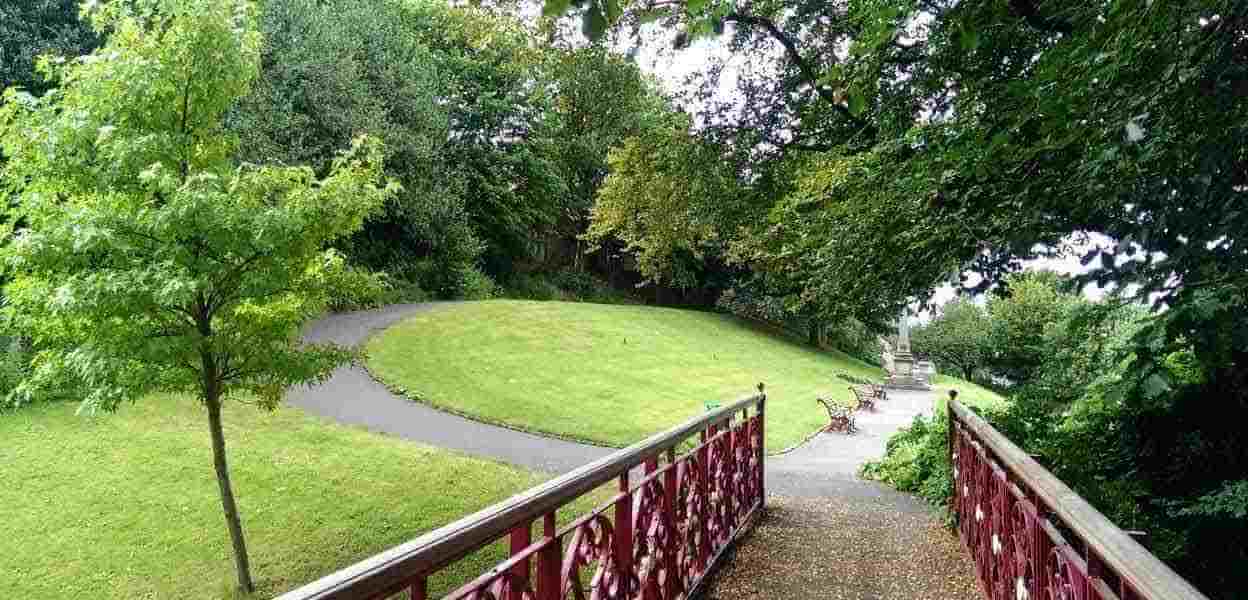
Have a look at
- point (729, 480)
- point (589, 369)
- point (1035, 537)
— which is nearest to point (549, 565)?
point (1035, 537)

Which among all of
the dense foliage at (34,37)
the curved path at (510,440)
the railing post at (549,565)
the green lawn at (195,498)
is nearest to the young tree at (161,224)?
the green lawn at (195,498)

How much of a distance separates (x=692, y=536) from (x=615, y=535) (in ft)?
4.61

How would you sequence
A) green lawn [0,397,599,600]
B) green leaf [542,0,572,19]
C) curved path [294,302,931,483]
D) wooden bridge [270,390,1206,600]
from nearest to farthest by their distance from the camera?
green leaf [542,0,572,19] < wooden bridge [270,390,1206,600] < green lawn [0,397,599,600] < curved path [294,302,931,483]

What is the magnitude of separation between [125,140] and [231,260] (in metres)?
1.33

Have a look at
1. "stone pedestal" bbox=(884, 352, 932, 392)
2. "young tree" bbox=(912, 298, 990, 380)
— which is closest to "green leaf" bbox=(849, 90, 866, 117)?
"stone pedestal" bbox=(884, 352, 932, 392)

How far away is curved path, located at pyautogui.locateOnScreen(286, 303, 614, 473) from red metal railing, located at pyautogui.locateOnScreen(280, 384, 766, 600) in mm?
4837

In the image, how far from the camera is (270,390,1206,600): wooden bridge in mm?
1498

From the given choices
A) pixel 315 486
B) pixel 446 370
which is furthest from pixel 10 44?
pixel 315 486

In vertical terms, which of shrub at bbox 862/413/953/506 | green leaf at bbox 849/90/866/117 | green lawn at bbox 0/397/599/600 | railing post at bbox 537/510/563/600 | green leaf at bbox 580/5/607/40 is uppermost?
green leaf at bbox 849/90/866/117

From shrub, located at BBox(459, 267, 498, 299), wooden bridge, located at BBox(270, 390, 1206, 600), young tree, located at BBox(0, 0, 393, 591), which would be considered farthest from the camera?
shrub, located at BBox(459, 267, 498, 299)

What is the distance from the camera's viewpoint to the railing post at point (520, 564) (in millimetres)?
1928

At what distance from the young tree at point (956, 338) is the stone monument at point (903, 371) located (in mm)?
11268

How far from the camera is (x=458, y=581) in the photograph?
657cm

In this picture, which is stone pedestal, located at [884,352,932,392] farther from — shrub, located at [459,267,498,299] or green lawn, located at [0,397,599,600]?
green lawn, located at [0,397,599,600]
